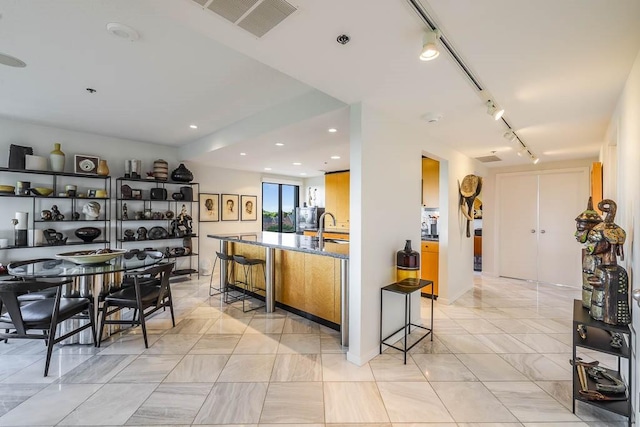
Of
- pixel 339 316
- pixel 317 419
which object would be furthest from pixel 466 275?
pixel 317 419

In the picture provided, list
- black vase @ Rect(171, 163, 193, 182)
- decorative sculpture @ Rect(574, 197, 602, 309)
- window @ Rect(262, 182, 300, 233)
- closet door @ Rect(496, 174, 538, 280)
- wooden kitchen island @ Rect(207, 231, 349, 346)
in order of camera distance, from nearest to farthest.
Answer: decorative sculpture @ Rect(574, 197, 602, 309), wooden kitchen island @ Rect(207, 231, 349, 346), black vase @ Rect(171, 163, 193, 182), closet door @ Rect(496, 174, 538, 280), window @ Rect(262, 182, 300, 233)

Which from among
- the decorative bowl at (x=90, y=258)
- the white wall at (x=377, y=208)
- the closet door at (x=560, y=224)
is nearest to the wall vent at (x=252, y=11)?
the white wall at (x=377, y=208)

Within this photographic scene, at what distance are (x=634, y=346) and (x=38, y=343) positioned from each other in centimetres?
502

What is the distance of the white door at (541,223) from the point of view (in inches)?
202

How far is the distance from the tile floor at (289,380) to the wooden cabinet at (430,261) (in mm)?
1001

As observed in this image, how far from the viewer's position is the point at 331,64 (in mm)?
1918

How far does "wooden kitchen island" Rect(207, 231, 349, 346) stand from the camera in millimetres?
2932

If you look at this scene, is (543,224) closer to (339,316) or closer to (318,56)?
(339,316)

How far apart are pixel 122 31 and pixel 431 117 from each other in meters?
2.73

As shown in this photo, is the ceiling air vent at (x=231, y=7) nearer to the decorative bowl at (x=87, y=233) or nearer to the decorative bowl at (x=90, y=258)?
the decorative bowl at (x=90, y=258)

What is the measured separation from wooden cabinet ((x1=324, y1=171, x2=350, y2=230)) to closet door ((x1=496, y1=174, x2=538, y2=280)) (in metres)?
3.22

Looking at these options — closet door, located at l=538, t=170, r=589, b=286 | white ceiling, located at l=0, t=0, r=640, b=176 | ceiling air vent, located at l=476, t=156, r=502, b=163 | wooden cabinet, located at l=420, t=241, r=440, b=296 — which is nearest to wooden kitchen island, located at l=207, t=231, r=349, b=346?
white ceiling, located at l=0, t=0, r=640, b=176

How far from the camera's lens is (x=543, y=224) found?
5410mm

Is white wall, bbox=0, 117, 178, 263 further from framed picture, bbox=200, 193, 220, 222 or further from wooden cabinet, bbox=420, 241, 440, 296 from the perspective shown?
wooden cabinet, bbox=420, 241, 440, 296
